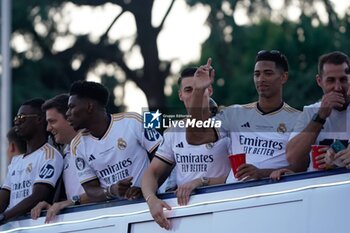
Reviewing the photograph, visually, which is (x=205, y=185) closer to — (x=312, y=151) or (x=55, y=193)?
(x=312, y=151)

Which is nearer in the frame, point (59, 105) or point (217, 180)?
point (217, 180)

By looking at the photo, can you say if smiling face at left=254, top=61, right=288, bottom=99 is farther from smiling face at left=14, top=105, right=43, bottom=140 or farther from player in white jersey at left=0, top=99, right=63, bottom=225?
smiling face at left=14, top=105, right=43, bottom=140

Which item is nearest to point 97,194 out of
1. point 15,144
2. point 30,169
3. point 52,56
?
point 30,169

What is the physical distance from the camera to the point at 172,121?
26.2 ft

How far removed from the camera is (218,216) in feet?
21.2

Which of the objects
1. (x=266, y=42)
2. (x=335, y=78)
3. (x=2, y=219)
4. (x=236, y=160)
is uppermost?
(x=266, y=42)

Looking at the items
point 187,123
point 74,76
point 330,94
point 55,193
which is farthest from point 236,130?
point 74,76

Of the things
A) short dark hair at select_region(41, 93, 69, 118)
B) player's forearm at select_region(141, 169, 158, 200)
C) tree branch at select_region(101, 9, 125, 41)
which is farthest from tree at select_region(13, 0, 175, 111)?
player's forearm at select_region(141, 169, 158, 200)

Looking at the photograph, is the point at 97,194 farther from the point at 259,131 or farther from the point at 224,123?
the point at 259,131

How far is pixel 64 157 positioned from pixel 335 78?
236 cm

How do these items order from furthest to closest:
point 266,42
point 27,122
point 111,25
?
point 266,42, point 111,25, point 27,122

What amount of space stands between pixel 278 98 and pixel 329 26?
1576cm

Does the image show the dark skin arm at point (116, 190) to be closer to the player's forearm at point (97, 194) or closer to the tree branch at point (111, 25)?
the player's forearm at point (97, 194)

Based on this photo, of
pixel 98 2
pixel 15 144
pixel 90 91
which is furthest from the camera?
pixel 98 2
